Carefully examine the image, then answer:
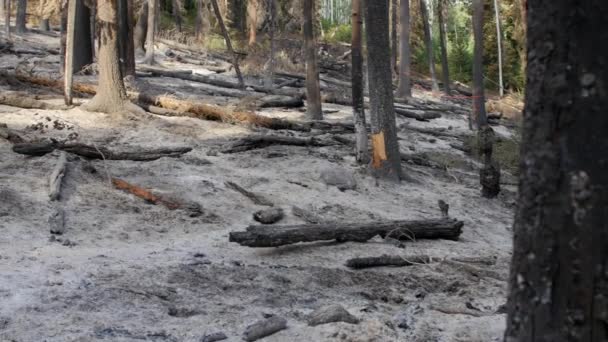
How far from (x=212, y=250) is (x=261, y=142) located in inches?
208

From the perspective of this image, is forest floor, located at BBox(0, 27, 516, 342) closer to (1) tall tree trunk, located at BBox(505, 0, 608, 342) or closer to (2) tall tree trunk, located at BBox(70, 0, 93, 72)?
(1) tall tree trunk, located at BBox(505, 0, 608, 342)

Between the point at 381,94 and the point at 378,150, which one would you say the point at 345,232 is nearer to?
the point at 378,150

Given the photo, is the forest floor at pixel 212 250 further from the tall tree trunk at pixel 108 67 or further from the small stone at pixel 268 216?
the tall tree trunk at pixel 108 67

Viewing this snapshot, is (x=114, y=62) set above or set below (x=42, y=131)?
above

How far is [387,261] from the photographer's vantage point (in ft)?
23.7

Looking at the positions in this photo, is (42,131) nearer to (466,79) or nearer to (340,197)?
(340,197)

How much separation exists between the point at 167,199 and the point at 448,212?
13.6 feet

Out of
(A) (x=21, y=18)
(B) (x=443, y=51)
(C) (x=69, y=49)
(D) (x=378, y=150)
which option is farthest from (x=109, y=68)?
(B) (x=443, y=51)

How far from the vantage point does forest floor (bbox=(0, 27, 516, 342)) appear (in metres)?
5.22

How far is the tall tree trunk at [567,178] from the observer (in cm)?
279

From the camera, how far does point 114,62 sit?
1297cm

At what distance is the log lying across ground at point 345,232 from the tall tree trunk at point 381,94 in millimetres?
3475

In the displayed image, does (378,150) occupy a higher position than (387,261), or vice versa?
(378,150)

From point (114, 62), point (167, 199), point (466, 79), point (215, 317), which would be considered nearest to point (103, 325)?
point (215, 317)
